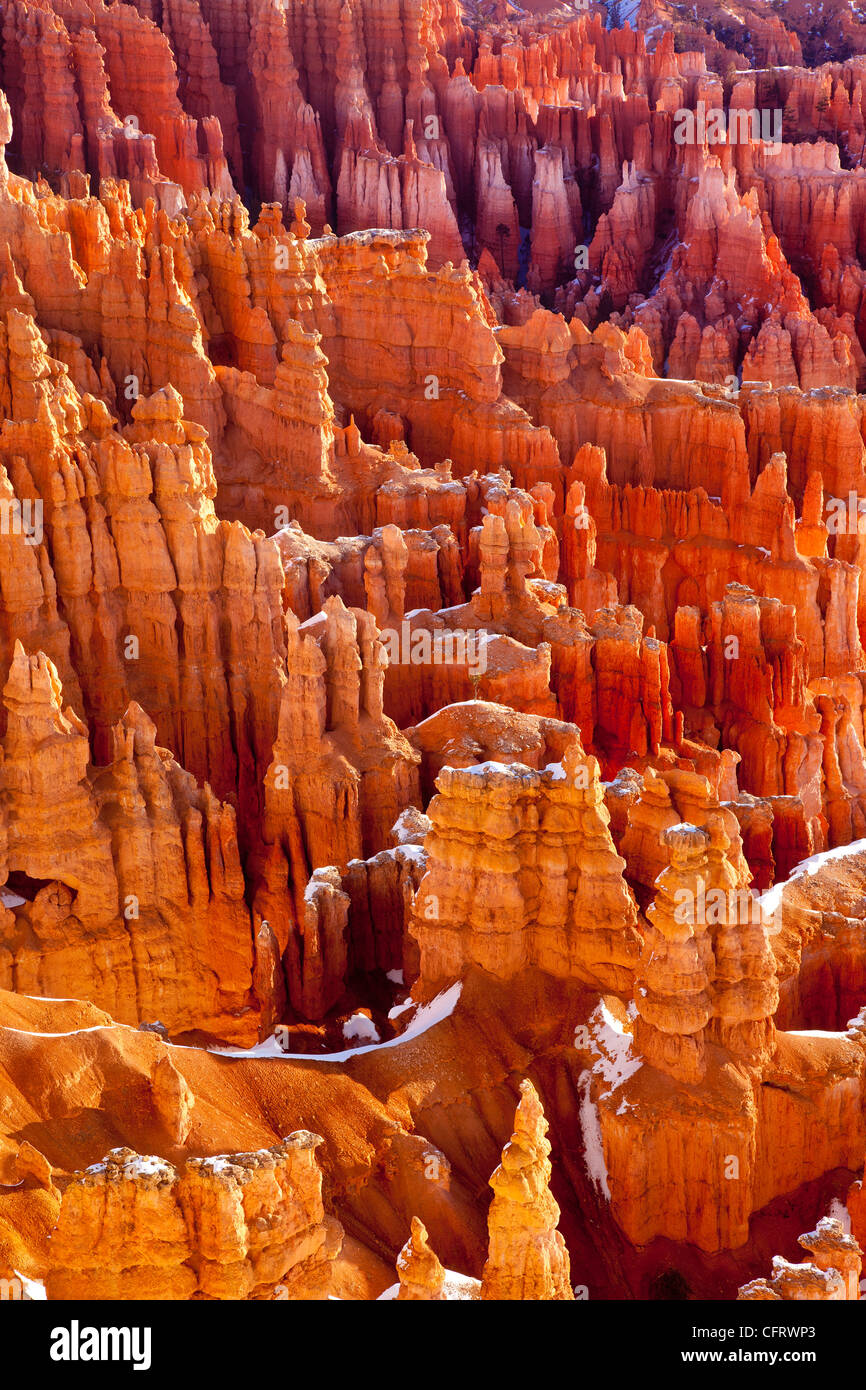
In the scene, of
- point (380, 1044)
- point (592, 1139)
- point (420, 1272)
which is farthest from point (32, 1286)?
point (592, 1139)

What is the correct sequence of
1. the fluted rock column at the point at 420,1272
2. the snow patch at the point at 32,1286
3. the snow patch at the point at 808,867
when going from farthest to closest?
the snow patch at the point at 808,867 → the fluted rock column at the point at 420,1272 → the snow patch at the point at 32,1286

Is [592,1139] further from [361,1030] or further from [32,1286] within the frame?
[32,1286]

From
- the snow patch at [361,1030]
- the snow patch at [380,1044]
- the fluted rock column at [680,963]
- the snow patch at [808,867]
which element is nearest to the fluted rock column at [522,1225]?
the fluted rock column at [680,963]

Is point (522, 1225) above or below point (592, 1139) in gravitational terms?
above

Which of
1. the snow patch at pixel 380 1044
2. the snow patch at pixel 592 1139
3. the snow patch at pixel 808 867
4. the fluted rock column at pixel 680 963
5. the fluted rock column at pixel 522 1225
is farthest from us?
the snow patch at pixel 808 867

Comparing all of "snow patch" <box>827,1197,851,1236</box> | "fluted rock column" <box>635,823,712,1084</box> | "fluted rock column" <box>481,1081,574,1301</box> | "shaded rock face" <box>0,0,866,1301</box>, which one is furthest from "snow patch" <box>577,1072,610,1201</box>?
"fluted rock column" <box>481,1081,574,1301</box>

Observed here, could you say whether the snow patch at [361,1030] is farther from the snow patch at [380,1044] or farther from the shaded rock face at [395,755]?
the snow patch at [380,1044]

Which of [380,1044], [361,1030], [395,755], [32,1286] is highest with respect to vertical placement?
[32,1286]

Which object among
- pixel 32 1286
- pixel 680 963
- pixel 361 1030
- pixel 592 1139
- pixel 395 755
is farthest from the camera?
pixel 395 755

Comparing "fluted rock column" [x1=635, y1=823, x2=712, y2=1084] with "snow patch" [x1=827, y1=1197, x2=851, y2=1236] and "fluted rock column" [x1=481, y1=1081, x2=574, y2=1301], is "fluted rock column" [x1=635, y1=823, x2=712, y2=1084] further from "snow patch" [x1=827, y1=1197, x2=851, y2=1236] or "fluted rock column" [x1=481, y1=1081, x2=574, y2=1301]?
"fluted rock column" [x1=481, y1=1081, x2=574, y2=1301]
